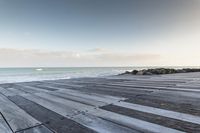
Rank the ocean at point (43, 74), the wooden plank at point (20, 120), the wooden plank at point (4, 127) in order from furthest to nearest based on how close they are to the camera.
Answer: the ocean at point (43, 74) < the wooden plank at point (20, 120) < the wooden plank at point (4, 127)

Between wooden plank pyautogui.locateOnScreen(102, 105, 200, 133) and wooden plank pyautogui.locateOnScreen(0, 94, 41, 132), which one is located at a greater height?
wooden plank pyautogui.locateOnScreen(0, 94, 41, 132)

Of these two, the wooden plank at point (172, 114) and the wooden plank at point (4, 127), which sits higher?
the wooden plank at point (172, 114)

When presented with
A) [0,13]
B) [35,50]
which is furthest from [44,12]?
[35,50]

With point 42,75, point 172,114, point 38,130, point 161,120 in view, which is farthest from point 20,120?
→ point 42,75

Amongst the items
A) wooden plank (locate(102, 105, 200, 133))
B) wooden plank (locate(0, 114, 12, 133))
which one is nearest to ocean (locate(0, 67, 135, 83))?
wooden plank (locate(0, 114, 12, 133))

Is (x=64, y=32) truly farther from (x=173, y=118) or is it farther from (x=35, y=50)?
(x=35, y=50)

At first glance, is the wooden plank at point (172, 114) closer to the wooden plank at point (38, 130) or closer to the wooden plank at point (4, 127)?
the wooden plank at point (38, 130)

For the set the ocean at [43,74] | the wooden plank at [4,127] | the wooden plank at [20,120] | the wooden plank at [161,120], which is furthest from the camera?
the ocean at [43,74]

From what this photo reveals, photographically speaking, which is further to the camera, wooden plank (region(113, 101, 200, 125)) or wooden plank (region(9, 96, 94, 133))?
wooden plank (region(113, 101, 200, 125))

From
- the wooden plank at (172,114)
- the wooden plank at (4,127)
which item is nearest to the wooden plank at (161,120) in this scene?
the wooden plank at (172,114)

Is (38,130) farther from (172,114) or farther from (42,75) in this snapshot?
(42,75)

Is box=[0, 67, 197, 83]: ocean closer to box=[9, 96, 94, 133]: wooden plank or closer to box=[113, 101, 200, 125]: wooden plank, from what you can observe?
box=[9, 96, 94, 133]: wooden plank

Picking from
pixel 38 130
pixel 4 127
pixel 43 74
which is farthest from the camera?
pixel 43 74

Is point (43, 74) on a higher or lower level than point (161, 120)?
higher
